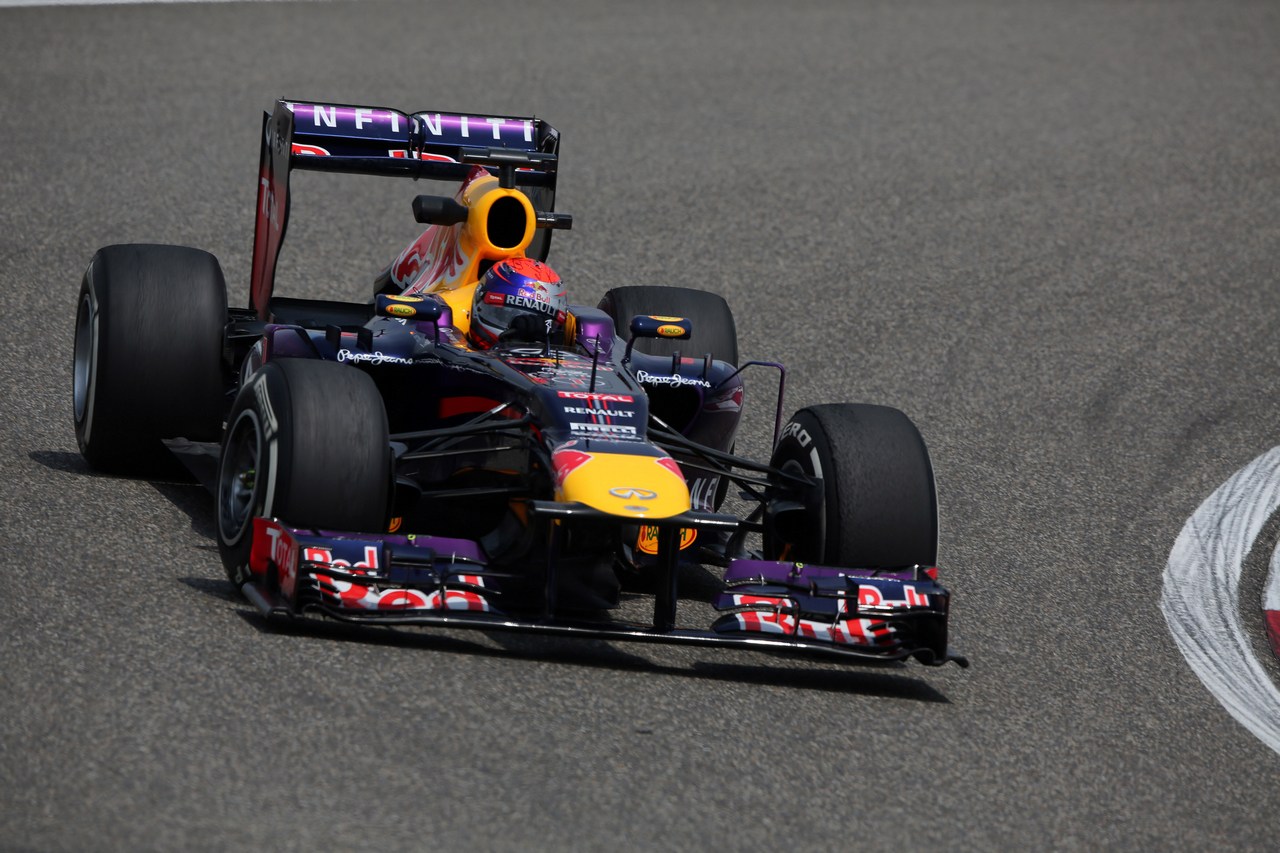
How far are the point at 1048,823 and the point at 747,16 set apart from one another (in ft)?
65.2

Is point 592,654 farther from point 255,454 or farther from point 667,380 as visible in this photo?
point 667,380

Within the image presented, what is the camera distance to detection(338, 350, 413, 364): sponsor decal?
785 centimetres

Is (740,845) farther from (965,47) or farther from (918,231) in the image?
(965,47)

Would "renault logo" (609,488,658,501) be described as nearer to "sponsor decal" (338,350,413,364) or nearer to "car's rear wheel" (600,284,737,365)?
"sponsor decal" (338,350,413,364)

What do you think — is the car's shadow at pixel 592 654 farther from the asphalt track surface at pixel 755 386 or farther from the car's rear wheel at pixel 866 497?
the car's rear wheel at pixel 866 497

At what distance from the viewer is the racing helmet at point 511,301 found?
815 cm

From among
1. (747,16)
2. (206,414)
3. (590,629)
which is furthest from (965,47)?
(590,629)

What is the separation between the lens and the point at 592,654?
6.98 metres

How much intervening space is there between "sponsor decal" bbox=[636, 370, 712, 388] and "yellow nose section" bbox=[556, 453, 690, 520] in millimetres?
1373

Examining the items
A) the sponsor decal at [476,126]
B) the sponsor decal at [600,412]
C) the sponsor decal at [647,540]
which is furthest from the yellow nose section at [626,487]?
the sponsor decal at [476,126]

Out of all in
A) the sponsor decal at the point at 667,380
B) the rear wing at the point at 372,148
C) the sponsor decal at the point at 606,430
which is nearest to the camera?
the sponsor decal at the point at 606,430

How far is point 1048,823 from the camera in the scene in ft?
19.9

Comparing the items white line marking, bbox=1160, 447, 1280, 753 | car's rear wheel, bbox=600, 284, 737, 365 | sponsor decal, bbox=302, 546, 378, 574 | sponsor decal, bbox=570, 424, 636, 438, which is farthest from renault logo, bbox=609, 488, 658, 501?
car's rear wheel, bbox=600, 284, 737, 365

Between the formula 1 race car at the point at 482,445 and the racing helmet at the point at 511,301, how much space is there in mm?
25
